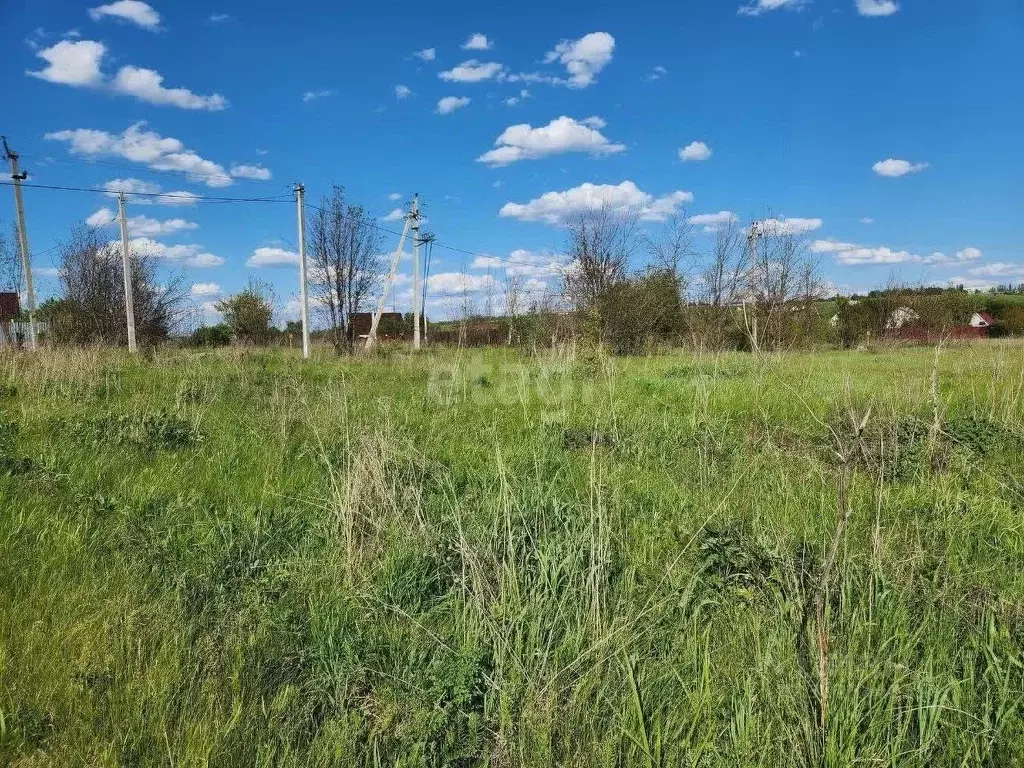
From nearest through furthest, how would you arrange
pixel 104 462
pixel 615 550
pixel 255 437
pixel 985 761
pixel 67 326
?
pixel 985 761 → pixel 615 550 → pixel 104 462 → pixel 255 437 → pixel 67 326

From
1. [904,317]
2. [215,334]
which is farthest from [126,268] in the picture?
[904,317]

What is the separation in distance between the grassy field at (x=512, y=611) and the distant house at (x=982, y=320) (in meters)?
40.9

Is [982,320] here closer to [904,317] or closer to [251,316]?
[904,317]

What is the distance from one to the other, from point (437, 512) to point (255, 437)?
9.17 ft

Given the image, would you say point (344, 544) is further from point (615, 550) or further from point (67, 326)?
point (67, 326)

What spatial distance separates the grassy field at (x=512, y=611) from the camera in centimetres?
177

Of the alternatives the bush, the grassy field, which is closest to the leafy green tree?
the bush

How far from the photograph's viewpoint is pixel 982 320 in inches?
1507

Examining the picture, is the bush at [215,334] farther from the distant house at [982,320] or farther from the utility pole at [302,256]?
the distant house at [982,320]

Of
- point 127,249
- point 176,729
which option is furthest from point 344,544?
point 127,249

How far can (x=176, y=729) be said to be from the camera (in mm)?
1810

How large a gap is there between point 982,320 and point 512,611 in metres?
47.9

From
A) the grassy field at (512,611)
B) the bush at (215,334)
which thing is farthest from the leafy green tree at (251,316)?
the grassy field at (512,611)

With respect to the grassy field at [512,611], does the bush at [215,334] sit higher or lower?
higher
